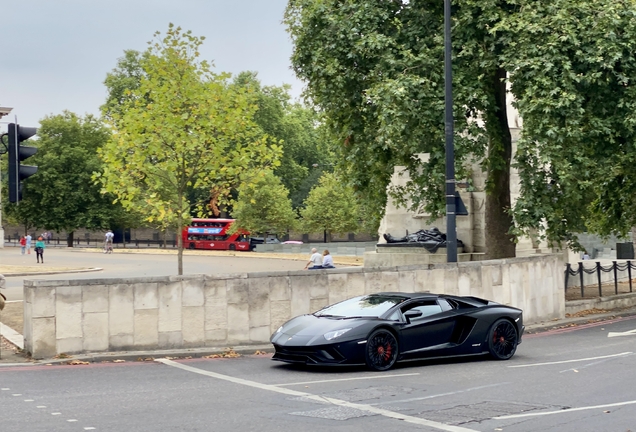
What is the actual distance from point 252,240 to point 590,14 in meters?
62.3

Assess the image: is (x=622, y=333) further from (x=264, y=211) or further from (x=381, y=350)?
(x=264, y=211)

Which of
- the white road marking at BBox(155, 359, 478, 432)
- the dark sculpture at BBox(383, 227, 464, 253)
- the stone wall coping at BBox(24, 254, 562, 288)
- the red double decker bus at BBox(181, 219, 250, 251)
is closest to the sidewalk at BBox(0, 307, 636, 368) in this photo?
the white road marking at BBox(155, 359, 478, 432)

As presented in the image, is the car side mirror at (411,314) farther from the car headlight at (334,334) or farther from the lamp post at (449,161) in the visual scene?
the lamp post at (449,161)

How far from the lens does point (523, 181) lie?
23891mm

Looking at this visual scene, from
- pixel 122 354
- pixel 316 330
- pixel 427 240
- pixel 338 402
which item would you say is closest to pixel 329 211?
pixel 427 240

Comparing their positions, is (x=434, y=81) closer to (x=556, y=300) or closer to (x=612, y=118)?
(x=612, y=118)

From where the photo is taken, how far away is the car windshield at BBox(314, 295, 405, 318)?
14.1 meters

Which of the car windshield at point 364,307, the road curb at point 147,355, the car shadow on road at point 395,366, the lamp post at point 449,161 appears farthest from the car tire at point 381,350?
the lamp post at point 449,161

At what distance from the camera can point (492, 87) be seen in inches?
1009

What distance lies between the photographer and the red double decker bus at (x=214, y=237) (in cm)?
8144

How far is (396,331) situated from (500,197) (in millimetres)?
14219

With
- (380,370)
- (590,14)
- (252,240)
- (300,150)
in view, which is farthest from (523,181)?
(300,150)

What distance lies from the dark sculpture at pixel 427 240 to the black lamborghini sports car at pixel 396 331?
1427cm

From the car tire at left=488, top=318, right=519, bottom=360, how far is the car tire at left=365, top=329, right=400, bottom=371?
2079mm
